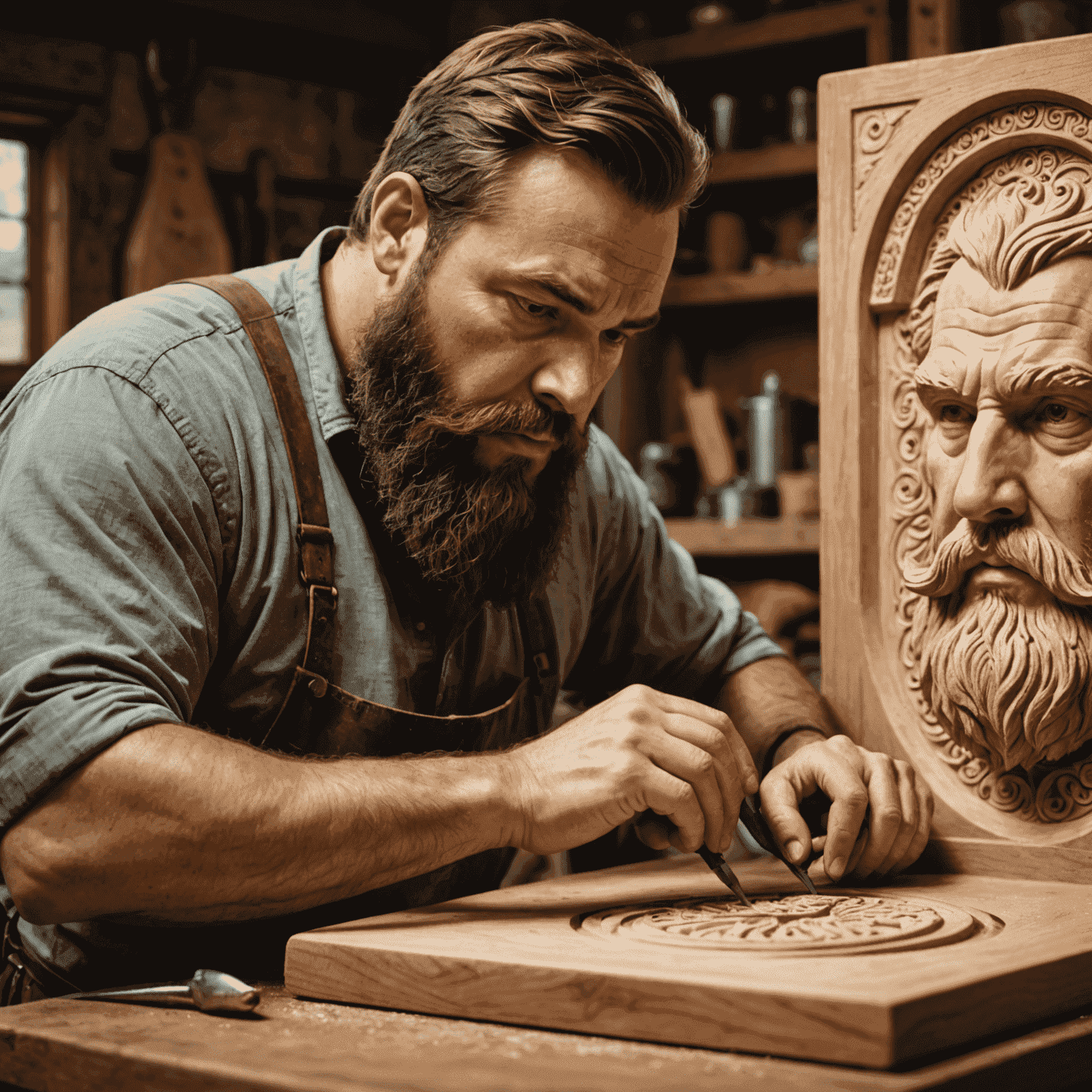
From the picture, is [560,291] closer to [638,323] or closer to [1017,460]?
[638,323]

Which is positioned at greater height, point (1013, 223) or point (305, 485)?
point (1013, 223)

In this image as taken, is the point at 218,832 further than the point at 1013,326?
No

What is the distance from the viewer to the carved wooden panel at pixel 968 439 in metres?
1.58

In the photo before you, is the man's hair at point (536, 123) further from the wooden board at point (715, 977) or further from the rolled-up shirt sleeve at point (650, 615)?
the wooden board at point (715, 977)

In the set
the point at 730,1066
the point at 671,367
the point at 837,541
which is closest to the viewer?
the point at 730,1066

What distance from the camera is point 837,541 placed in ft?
5.93

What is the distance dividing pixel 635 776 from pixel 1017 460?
0.60 metres

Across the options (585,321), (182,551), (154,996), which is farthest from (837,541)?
(154,996)

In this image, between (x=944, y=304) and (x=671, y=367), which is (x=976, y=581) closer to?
(x=944, y=304)

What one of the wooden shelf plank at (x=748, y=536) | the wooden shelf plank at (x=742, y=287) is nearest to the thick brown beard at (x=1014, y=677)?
the wooden shelf plank at (x=748, y=536)

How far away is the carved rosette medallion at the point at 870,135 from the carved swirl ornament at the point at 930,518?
7 cm

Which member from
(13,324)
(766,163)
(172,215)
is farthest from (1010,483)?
(13,324)

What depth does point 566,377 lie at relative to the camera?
1.62 meters

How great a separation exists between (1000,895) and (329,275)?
114 cm
